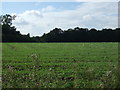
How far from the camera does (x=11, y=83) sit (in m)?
7.18

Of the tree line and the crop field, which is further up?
the tree line

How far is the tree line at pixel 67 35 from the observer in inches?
4083

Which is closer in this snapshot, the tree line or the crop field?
the crop field

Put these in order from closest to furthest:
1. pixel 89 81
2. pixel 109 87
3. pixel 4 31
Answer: pixel 109 87
pixel 89 81
pixel 4 31

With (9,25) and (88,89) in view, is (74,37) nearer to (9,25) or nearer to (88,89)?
(9,25)

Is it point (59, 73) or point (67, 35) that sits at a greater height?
point (67, 35)

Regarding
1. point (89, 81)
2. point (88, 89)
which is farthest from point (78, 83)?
point (88, 89)

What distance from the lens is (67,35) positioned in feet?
368

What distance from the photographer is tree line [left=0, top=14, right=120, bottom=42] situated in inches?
4083

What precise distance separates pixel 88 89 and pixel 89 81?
71 cm

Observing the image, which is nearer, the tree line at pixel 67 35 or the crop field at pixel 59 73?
the crop field at pixel 59 73

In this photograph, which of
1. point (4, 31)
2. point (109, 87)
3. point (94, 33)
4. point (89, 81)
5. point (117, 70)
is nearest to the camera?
point (109, 87)

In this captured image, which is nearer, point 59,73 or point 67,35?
point 59,73

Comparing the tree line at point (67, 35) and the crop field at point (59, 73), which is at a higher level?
the tree line at point (67, 35)
